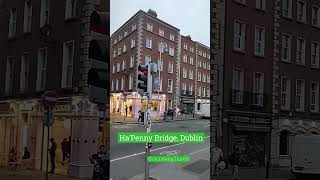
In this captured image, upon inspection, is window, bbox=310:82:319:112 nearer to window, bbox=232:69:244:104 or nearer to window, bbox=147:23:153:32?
window, bbox=232:69:244:104

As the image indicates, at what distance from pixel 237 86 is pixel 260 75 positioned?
0.58 ft

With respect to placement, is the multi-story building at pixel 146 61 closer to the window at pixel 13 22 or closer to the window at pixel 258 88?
the window at pixel 258 88

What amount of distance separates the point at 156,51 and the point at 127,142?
0.50m

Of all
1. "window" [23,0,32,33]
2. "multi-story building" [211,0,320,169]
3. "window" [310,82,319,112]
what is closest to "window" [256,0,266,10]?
"multi-story building" [211,0,320,169]

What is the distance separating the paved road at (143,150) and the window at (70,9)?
0.61m

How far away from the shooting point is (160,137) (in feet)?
8.03

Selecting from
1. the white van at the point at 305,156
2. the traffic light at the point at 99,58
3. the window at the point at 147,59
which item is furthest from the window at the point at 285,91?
the traffic light at the point at 99,58

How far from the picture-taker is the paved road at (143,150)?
2402 millimetres

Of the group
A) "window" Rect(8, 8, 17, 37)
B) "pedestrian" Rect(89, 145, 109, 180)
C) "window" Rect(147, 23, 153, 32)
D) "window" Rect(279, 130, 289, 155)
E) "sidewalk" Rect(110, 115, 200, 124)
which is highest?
"window" Rect(8, 8, 17, 37)

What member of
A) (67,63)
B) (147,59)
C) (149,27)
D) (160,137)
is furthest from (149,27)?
(160,137)

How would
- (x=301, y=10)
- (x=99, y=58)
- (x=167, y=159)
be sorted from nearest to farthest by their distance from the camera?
(x=99, y=58), (x=167, y=159), (x=301, y=10)

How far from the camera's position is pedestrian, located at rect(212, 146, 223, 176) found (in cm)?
249

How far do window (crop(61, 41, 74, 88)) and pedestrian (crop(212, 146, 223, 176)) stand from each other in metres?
0.84

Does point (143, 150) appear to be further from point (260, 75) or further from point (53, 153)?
point (260, 75)
